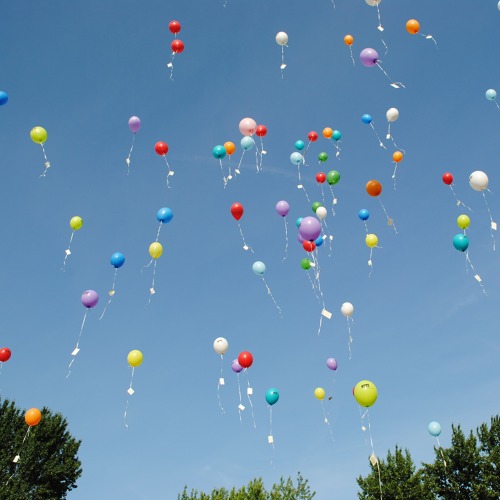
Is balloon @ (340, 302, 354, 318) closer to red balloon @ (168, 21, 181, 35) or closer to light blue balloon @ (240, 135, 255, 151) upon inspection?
light blue balloon @ (240, 135, 255, 151)

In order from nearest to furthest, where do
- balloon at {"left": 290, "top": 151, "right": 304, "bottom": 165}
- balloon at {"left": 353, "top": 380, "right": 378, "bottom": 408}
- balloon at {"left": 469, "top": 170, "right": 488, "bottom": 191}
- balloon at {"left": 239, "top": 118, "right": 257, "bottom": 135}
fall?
balloon at {"left": 353, "top": 380, "right": 378, "bottom": 408} < balloon at {"left": 469, "top": 170, "right": 488, "bottom": 191} < balloon at {"left": 239, "top": 118, "right": 257, "bottom": 135} < balloon at {"left": 290, "top": 151, "right": 304, "bottom": 165}

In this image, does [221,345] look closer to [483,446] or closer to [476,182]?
[476,182]

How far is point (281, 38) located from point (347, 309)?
8340mm

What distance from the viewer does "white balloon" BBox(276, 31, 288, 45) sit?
14.1 m

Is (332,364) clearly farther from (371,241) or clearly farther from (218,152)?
(218,152)

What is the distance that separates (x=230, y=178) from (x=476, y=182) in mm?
6416

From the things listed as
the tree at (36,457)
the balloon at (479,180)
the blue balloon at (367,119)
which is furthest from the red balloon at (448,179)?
the tree at (36,457)

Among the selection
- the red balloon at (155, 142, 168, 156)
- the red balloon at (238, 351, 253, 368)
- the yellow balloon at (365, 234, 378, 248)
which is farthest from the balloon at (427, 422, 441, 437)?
the red balloon at (155, 142, 168, 156)

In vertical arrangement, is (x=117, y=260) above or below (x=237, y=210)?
below

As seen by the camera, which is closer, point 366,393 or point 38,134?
point 366,393

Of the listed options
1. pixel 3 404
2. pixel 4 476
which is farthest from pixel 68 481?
pixel 3 404

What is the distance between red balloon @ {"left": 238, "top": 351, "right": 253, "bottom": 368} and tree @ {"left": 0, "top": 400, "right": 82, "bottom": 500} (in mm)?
11607

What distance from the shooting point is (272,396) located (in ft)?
41.9

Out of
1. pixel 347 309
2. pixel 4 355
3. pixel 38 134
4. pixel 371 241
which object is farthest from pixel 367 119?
pixel 4 355
